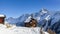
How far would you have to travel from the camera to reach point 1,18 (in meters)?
18.6

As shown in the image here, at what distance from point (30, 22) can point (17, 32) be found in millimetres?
3904

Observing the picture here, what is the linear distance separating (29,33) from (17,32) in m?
0.86

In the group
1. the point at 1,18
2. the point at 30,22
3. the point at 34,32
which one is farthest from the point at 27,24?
the point at 34,32

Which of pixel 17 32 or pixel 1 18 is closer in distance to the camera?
pixel 17 32

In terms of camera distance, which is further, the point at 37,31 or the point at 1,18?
the point at 1,18

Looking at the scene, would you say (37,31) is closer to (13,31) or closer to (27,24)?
(13,31)

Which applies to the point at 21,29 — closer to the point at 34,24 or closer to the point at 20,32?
the point at 20,32

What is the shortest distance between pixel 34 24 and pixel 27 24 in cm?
72

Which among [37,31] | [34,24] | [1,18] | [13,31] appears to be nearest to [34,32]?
[37,31]

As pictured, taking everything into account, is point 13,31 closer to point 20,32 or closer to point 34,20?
point 20,32

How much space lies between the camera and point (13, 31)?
47.4 ft

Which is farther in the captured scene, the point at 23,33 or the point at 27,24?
the point at 27,24

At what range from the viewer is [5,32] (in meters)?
14.2

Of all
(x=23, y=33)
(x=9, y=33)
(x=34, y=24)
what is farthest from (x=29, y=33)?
(x=34, y=24)
